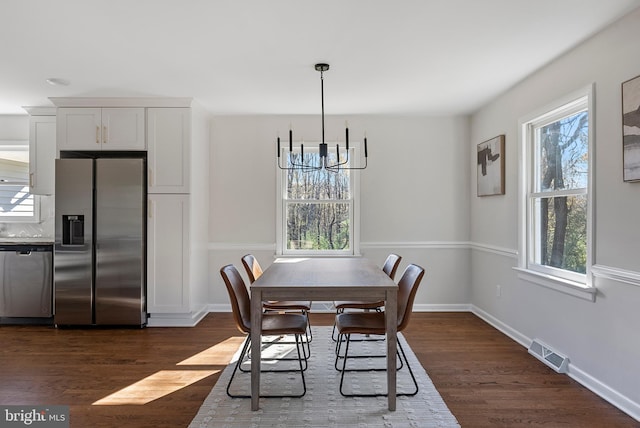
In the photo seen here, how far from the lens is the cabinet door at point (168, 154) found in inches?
156

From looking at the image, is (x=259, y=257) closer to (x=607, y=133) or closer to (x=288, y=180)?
(x=288, y=180)

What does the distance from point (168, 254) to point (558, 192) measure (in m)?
3.73

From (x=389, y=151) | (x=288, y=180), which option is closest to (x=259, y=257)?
(x=288, y=180)

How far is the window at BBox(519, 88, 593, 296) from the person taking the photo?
8.95 feet

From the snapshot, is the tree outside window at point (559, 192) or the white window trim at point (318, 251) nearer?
the tree outside window at point (559, 192)

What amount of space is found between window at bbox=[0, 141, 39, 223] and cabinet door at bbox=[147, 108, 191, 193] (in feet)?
5.72

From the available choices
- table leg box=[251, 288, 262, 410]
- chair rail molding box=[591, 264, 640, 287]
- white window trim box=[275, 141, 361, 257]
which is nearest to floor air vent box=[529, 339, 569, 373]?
chair rail molding box=[591, 264, 640, 287]

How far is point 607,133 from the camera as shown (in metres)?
2.40

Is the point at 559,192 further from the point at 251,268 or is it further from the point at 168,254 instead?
the point at 168,254

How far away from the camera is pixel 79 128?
13.0 ft

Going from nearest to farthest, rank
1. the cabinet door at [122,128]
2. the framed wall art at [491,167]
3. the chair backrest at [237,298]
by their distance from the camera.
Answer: the chair backrest at [237,298], the framed wall art at [491,167], the cabinet door at [122,128]

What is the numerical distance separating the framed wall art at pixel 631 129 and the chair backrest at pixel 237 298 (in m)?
2.49

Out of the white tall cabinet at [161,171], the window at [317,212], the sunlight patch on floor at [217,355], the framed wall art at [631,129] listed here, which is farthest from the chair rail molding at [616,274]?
the white tall cabinet at [161,171]

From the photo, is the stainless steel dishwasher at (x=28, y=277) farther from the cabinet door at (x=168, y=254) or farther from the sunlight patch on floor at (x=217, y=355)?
the sunlight patch on floor at (x=217, y=355)
